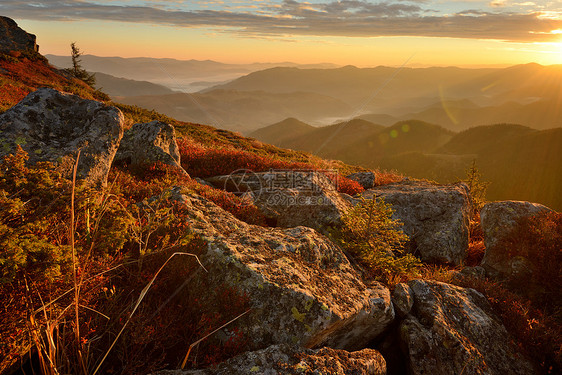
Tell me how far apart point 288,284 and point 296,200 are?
4972 mm

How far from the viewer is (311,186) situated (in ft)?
35.3

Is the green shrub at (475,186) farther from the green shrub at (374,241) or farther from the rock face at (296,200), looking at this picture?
the green shrub at (374,241)

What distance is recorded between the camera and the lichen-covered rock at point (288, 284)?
4820 mm

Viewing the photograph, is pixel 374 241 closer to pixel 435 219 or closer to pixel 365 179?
pixel 435 219

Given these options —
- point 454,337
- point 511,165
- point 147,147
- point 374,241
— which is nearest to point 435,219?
point 374,241

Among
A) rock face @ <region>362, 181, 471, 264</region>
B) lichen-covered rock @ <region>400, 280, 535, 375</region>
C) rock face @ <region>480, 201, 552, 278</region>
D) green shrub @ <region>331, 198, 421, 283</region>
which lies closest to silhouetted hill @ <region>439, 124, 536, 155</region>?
rock face @ <region>362, 181, 471, 264</region>

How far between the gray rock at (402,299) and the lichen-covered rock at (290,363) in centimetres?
222

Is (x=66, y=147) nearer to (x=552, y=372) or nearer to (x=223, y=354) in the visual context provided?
(x=223, y=354)

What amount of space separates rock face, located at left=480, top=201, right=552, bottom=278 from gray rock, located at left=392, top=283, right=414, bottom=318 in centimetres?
446

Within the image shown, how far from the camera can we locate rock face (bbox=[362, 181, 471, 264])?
10781 millimetres

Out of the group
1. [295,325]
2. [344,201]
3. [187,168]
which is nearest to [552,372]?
[295,325]

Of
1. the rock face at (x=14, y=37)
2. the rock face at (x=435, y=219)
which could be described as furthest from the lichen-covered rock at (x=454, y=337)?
the rock face at (x=14, y=37)

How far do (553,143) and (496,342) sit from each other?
173510mm

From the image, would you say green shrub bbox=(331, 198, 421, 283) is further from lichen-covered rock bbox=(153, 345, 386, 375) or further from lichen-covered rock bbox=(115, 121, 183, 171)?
lichen-covered rock bbox=(115, 121, 183, 171)
